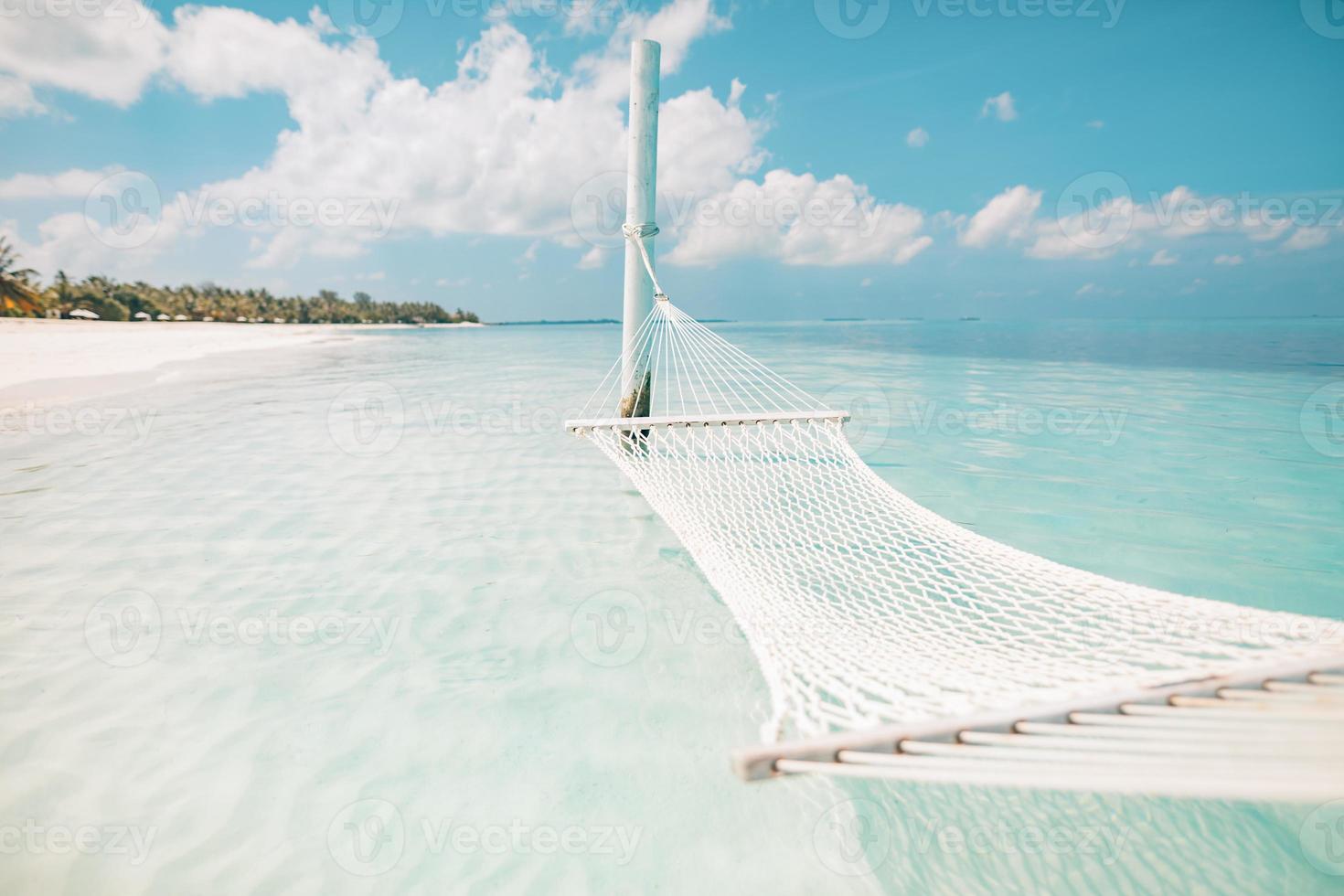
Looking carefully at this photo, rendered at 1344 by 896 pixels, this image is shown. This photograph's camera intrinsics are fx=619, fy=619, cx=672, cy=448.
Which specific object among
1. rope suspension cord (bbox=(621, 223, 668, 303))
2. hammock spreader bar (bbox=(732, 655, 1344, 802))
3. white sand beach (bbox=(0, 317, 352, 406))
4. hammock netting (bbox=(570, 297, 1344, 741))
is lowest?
hammock netting (bbox=(570, 297, 1344, 741))

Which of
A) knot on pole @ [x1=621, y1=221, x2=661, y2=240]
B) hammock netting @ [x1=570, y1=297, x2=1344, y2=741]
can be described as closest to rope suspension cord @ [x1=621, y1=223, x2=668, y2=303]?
knot on pole @ [x1=621, y1=221, x2=661, y2=240]

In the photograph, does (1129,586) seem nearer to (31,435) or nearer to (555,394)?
(31,435)

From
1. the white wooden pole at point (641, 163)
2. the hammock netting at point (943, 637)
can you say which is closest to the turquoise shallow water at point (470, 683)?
the hammock netting at point (943, 637)

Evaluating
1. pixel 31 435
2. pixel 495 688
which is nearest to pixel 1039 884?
pixel 495 688

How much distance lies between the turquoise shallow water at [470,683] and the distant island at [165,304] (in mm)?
12556

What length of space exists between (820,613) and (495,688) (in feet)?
4.87

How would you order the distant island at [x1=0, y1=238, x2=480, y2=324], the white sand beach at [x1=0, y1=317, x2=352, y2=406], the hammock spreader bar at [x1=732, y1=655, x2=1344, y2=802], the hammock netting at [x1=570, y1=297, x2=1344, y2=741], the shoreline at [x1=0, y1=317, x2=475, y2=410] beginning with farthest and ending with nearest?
the distant island at [x1=0, y1=238, x2=480, y2=324]
the white sand beach at [x1=0, y1=317, x2=352, y2=406]
the shoreline at [x1=0, y1=317, x2=475, y2=410]
the hammock netting at [x1=570, y1=297, x2=1344, y2=741]
the hammock spreader bar at [x1=732, y1=655, x2=1344, y2=802]

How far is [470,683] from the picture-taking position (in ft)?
9.22

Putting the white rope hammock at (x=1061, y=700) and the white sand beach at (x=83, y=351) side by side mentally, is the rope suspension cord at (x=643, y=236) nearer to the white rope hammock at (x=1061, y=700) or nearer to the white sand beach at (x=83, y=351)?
the white rope hammock at (x=1061, y=700)

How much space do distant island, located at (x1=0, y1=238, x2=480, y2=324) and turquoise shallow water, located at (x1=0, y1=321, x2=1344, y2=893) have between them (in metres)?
12.6

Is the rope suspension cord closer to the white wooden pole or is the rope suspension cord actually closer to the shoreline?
the white wooden pole

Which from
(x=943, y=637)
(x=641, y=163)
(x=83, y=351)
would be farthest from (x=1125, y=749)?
(x=83, y=351)

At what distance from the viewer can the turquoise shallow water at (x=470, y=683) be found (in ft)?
6.44

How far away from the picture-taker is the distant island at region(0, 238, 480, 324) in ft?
84.4
